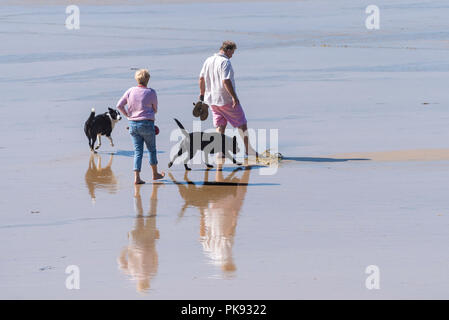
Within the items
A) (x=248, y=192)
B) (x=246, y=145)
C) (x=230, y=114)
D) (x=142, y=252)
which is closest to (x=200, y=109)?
(x=230, y=114)

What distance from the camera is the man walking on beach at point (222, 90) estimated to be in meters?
12.4

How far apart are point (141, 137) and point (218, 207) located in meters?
1.78

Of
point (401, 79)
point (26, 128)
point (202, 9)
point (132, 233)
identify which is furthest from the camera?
point (202, 9)

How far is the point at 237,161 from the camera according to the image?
12.9 meters

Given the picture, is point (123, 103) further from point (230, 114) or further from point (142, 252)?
point (142, 252)

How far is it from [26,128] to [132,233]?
7.22m

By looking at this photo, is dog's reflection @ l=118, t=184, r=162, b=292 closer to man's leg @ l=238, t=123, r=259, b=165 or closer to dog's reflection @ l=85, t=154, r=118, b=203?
dog's reflection @ l=85, t=154, r=118, b=203

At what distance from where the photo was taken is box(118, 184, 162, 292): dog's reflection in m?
7.66

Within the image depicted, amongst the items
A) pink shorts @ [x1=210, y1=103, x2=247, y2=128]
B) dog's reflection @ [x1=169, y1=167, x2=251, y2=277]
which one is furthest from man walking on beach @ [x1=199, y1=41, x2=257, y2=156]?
dog's reflection @ [x1=169, y1=167, x2=251, y2=277]

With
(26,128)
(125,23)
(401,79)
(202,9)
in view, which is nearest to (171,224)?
(26,128)

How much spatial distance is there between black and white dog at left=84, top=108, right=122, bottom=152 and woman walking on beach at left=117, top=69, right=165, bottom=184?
2.11 meters
